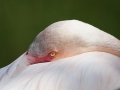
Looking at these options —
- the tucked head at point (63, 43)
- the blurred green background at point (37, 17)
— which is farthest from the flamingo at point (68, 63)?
the blurred green background at point (37, 17)

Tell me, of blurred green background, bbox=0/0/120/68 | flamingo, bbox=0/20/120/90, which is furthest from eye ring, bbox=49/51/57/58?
blurred green background, bbox=0/0/120/68

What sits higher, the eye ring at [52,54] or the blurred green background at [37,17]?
the blurred green background at [37,17]

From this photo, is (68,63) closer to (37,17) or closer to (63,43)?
(63,43)

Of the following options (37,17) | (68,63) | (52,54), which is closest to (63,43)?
(52,54)

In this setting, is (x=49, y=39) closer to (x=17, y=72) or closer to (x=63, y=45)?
(x=63, y=45)

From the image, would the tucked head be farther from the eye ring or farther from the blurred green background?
the blurred green background

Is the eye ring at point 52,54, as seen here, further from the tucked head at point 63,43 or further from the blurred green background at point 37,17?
the blurred green background at point 37,17
